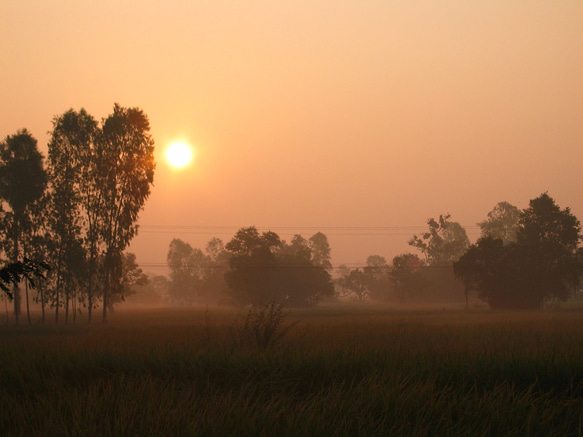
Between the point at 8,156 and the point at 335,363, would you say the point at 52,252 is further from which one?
the point at 335,363

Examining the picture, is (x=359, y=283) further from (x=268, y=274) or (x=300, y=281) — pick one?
(x=268, y=274)

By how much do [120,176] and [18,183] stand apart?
22.8ft

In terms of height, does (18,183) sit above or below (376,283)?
above

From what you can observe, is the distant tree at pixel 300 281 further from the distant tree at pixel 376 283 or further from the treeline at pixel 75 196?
the distant tree at pixel 376 283

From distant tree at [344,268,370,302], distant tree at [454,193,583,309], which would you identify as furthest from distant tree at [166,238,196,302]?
distant tree at [454,193,583,309]

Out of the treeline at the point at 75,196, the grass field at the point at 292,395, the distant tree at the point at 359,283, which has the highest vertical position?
the treeline at the point at 75,196

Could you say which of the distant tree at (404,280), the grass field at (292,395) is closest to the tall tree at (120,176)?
the grass field at (292,395)

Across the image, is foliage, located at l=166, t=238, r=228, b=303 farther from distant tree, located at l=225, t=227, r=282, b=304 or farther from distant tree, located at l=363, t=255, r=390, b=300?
distant tree, located at l=225, t=227, r=282, b=304

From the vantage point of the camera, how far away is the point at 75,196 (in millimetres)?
40938

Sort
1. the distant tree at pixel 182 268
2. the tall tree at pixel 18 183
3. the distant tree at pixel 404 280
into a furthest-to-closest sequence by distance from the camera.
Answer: the distant tree at pixel 182 268
the distant tree at pixel 404 280
the tall tree at pixel 18 183

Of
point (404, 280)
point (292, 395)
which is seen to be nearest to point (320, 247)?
point (404, 280)

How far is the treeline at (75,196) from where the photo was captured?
1580 inches

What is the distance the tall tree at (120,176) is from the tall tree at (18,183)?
13.5 feet

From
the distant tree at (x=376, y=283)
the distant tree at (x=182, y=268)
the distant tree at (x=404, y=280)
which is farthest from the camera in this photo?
the distant tree at (x=182, y=268)
